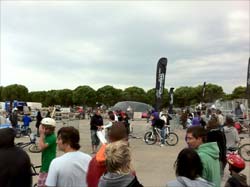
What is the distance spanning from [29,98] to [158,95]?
115 meters

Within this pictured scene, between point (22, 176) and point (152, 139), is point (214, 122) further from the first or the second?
point (152, 139)

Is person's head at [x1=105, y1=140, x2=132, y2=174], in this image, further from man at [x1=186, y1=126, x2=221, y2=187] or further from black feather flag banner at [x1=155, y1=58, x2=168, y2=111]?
black feather flag banner at [x1=155, y1=58, x2=168, y2=111]

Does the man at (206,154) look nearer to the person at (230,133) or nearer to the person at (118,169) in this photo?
the person at (118,169)

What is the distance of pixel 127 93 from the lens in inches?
4865

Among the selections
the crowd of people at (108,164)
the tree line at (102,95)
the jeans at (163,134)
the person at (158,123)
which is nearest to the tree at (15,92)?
the tree line at (102,95)

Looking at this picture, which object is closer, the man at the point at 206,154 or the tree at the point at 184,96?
the man at the point at 206,154

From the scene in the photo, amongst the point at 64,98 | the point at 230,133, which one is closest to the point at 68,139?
the point at 230,133

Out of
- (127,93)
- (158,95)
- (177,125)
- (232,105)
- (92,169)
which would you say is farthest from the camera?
(127,93)

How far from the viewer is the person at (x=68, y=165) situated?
12.8 ft

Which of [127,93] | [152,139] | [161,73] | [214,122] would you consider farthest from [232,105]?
[127,93]

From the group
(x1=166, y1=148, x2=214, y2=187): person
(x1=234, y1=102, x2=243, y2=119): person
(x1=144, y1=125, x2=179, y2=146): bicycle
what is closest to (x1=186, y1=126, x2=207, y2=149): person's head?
(x1=166, y1=148, x2=214, y2=187): person

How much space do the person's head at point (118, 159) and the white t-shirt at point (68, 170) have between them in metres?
0.66

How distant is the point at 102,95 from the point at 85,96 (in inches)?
187

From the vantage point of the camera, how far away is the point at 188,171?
3.27m
